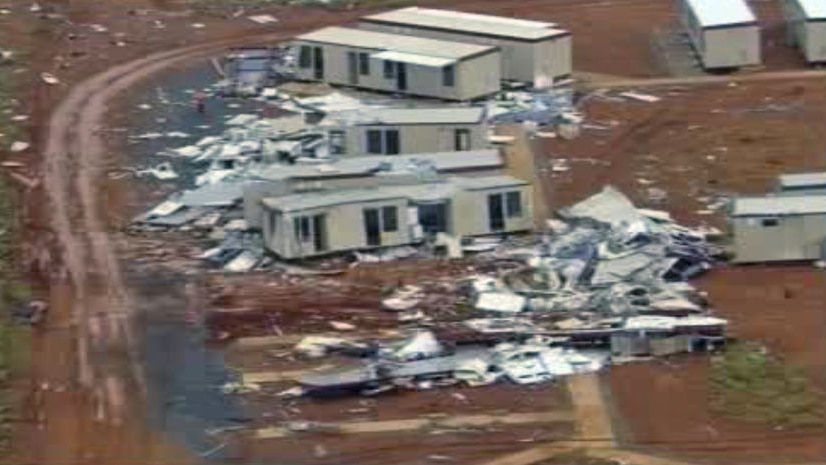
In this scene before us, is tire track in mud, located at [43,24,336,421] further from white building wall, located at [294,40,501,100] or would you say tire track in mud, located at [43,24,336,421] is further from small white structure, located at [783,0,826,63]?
small white structure, located at [783,0,826,63]

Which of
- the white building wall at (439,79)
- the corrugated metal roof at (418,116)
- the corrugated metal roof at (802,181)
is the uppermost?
the white building wall at (439,79)

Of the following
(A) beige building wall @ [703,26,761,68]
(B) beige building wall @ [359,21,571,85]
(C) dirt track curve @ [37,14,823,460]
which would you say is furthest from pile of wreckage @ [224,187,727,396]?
(A) beige building wall @ [703,26,761,68]

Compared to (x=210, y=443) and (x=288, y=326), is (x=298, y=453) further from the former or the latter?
(x=288, y=326)

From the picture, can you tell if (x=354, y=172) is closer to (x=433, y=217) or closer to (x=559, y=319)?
(x=433, y=217)

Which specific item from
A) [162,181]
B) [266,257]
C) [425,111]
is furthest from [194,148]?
[266,257]

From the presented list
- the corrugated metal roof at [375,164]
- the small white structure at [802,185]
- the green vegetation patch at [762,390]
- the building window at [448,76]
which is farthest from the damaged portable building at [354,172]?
the green vegetation patch at [762,390]

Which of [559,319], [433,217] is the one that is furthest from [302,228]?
[559,319]

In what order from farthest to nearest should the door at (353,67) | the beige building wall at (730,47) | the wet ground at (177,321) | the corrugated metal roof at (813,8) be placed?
1. the corrugated metal roof at (813,8)
2. the beige building wall at (730,47)
3. the door at (353,67)
4. the wet ground at (177,321)

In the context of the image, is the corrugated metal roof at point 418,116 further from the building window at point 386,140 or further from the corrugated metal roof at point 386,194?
the corrugated metal roof at point 386,194
